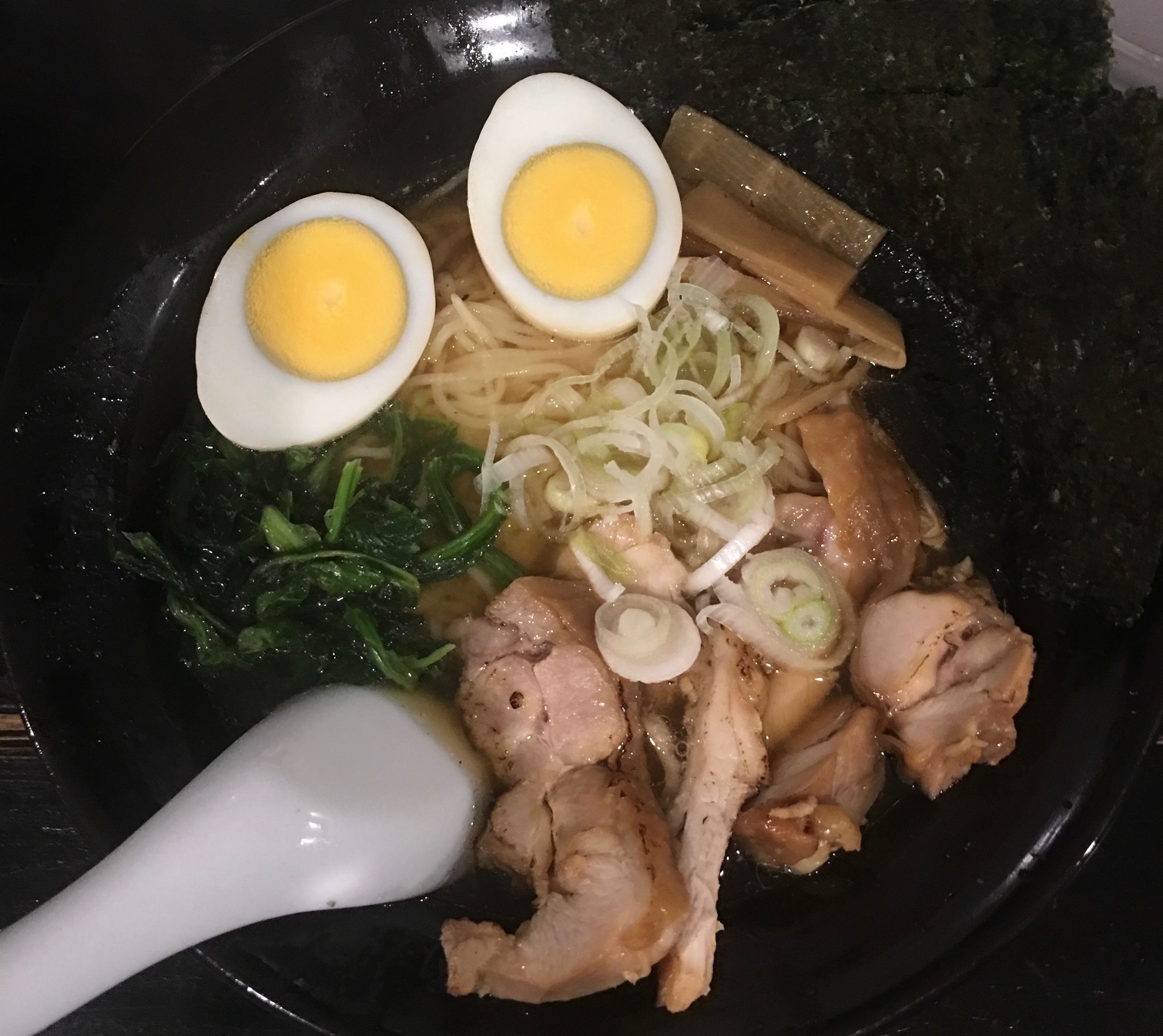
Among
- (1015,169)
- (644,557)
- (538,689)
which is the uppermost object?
(1015,169)

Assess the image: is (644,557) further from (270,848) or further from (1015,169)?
(1015,169)

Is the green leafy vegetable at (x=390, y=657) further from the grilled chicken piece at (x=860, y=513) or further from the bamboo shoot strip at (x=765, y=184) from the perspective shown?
the bamboo shoot strip at (x=765, y=184)

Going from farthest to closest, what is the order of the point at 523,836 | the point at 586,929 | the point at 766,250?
1. the point at 766,250
2. the point at 523,836
3. the point at 586,929

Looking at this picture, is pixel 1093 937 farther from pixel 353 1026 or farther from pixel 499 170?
pixel 499 170

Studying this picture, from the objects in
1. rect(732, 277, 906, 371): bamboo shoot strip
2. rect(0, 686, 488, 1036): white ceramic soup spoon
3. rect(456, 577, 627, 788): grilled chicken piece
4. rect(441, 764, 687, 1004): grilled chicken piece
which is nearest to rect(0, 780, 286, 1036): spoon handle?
rect(0, 686, 488, 1036): white ceramic soup spoon

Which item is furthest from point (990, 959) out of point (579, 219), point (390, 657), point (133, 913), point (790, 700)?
point (579, 219)

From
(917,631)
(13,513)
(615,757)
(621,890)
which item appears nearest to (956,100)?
(917,631)

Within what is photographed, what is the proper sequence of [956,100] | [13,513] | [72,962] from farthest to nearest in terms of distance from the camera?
[956,100]
[13,513]
[72,962]

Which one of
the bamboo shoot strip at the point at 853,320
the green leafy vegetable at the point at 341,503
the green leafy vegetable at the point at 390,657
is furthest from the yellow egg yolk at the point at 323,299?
the bamboo shoot strip at the point at 853,320
